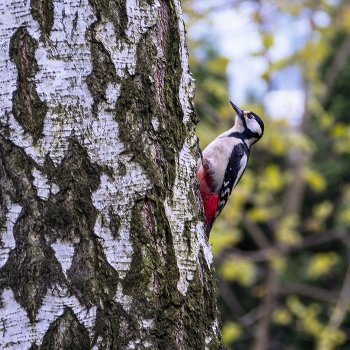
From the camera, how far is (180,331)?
1.17m

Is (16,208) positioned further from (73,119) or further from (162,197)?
(162,197)

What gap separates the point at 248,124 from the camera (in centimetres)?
355

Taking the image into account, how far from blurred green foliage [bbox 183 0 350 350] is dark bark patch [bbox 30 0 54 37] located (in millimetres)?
3564

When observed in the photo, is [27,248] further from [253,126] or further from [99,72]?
[253,126]

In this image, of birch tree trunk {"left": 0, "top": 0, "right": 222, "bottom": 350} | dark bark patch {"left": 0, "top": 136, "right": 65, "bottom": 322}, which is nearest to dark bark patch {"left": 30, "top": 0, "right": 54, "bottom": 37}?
birch tree trunk {"left": 0, "top": 0, "right": 222, "bottom": 350}

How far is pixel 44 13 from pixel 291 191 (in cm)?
662

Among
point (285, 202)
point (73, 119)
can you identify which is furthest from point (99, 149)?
point (285, 202)

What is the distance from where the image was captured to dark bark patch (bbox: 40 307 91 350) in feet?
3.43

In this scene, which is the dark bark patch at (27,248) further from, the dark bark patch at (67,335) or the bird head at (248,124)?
the bird head at (248,124)

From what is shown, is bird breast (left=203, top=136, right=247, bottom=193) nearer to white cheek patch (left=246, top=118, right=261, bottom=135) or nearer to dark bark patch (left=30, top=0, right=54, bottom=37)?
white cheek patch (left=246, top=118, right=261, bottom=135)

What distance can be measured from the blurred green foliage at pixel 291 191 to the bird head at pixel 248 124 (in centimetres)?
117

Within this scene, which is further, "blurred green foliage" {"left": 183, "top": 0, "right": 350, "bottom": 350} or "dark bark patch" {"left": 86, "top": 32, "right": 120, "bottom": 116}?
"blurred green foliage" {"left": 183, "top": 0, "right": 350, "bottom": 350}

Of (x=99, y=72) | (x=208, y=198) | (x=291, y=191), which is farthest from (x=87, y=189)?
(x=291, y=191)

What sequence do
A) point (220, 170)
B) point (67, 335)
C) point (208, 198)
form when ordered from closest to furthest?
point (67, 335) < point (208, 198) < point (220, 170)
